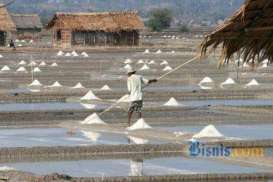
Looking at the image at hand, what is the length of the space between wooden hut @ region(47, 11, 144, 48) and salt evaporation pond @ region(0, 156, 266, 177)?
36.1 meters

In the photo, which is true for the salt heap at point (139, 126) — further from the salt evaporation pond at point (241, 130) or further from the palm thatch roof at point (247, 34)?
the palm thatch roof at point (247, 34)

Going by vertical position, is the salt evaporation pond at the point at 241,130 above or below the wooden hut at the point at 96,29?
below

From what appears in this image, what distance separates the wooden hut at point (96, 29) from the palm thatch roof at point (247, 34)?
4011 cm

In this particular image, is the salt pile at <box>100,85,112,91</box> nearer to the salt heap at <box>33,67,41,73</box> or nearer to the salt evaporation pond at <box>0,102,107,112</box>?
the salt evaporation pond at <box>0,102,107,112</box>

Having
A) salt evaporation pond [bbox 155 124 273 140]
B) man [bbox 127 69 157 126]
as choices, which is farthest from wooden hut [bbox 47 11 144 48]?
man [bbox 127 69 157 126]

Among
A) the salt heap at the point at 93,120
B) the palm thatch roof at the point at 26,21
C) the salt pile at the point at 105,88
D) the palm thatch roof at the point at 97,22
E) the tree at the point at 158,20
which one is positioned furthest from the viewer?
the tree at the point at 158,20

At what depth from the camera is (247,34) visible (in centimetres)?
664

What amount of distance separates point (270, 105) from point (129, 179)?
9237 mm

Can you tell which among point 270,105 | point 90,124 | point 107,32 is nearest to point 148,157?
point 90,124

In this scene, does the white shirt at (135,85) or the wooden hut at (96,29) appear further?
the wooden hut at (96,29)

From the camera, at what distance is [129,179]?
9211mm

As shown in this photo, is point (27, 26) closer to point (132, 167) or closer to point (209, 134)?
point (209, 134)

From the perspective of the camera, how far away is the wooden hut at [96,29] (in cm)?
4700

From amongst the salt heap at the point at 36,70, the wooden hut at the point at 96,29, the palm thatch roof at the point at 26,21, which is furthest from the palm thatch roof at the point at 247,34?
the palm thatch roof at the point at 26,21
